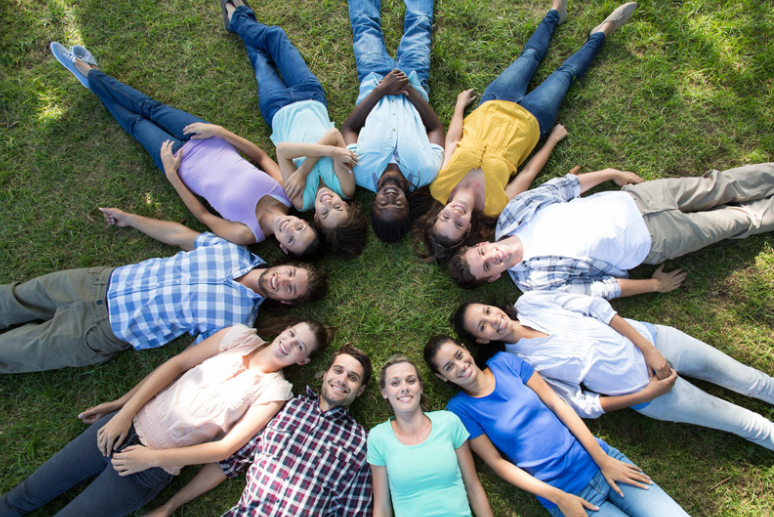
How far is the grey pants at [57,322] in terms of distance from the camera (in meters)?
3.39

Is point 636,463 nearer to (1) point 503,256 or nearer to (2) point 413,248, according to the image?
(1) point 503,256

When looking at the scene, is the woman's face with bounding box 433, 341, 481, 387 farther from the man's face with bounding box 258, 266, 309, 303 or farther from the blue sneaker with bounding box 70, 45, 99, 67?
the blue sneaker with bounding box 70, 45, 99, 67

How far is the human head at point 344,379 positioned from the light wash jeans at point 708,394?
7.66ft

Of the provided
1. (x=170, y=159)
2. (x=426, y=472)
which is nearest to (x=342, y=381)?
(x=426, y=472)

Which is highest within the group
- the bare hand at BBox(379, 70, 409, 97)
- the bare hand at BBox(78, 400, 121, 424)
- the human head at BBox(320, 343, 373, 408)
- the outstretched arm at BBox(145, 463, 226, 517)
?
the bare hand at BBox(379, 70, 409, 97)

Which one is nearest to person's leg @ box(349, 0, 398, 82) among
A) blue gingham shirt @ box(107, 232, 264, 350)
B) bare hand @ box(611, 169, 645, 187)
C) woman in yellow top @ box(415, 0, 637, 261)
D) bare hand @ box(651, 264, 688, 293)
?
woman in yellow top @ box(415, 0, 637, 261)

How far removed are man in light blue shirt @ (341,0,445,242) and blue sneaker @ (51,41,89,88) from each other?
2.64 meters

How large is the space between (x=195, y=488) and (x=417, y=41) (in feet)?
14.9

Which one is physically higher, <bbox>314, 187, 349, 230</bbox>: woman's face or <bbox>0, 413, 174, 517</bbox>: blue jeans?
<bbox>314, 187, 349, 230</bbox>: woman's face

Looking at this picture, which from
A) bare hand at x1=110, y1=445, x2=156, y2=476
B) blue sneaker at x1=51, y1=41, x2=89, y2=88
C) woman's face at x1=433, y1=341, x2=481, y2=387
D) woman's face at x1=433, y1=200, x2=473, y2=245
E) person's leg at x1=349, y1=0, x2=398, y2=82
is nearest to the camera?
bare hand at x1=110, y1=445, x2=156, y2=476

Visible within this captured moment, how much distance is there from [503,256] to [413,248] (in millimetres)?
902

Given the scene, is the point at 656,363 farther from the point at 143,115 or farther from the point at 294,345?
the point at 143,115

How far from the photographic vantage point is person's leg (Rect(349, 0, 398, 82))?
4.08 meters

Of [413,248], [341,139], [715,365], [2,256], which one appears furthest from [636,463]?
[2,256]
